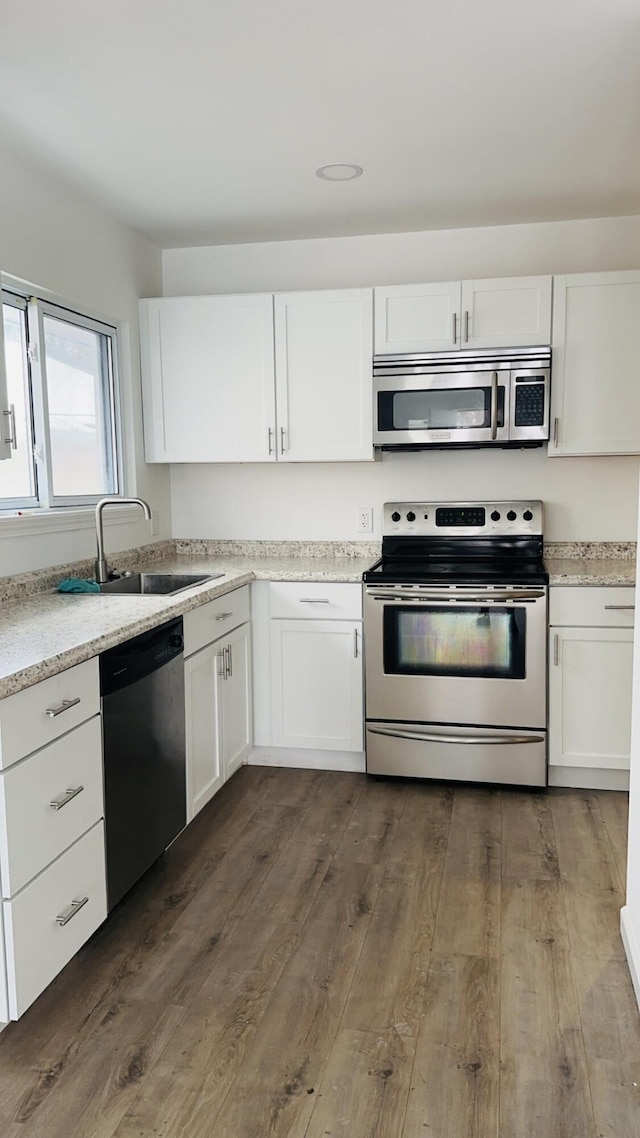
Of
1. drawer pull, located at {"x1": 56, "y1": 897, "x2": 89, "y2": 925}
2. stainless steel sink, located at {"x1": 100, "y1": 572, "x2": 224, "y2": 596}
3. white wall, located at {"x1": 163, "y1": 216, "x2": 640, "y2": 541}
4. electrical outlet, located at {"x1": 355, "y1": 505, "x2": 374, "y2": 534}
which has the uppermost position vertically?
white wall, located at {"x1": 163, "y1": 216, "x2": 640, "y2": 541}

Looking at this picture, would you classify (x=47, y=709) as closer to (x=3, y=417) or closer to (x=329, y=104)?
(x=3, y=417)

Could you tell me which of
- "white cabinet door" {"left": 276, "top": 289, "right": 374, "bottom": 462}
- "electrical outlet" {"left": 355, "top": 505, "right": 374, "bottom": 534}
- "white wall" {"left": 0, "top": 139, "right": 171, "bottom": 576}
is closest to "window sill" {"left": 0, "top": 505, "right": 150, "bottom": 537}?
"white wall" {"left": 0, "top": 139, "right": 171, "bottom": 576}

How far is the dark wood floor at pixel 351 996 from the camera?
1.69 meters

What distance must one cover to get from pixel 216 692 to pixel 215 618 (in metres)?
0.29

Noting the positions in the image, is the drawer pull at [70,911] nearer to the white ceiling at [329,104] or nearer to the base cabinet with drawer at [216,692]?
the base cabinet with drawer at [216,692]

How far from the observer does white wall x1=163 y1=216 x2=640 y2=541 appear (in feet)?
12.1

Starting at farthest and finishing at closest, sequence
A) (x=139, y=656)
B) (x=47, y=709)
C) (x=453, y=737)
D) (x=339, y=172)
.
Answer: (x=453, y=737), (x=339, y=172), (x=139, y=656), (x=47, y=709)

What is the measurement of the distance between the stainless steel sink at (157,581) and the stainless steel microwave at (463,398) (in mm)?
1001

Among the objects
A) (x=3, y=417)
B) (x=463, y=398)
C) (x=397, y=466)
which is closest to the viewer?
(x=3, y=417)

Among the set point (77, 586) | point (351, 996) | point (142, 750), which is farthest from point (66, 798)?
point (77, 586)

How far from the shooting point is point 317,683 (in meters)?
3.54

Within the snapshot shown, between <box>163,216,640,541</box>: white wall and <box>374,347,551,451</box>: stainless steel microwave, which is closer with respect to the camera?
<box>374,347,551,451</box>: stainless steel microwave

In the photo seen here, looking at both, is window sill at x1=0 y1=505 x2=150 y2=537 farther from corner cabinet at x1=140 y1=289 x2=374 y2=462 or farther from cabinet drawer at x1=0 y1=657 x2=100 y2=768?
cabinet drawer at x1=0 y1=657 x2=100 y2=768

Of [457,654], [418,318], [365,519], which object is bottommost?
[457,654]
